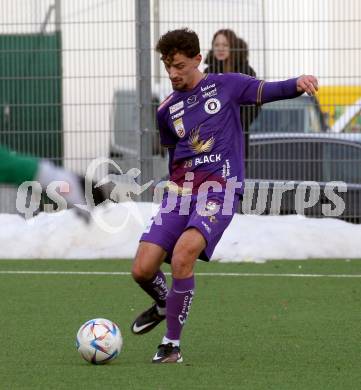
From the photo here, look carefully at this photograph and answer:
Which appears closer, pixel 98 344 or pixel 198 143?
pixel 98 344

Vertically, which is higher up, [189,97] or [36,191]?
[189,97]

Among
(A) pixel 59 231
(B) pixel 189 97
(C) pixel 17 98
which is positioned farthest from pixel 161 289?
(C) pixel 17 98

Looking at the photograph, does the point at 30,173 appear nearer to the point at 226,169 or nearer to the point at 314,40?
the point at 226,169

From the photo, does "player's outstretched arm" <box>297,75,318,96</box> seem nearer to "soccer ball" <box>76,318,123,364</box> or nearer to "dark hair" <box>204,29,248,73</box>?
"soccer ball" <box>76,318,123,364</box>

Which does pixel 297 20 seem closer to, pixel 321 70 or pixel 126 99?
pixel 321 70

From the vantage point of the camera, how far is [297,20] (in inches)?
505

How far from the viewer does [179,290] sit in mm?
7031

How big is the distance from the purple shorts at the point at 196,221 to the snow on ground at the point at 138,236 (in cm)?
529

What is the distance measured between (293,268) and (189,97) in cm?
474

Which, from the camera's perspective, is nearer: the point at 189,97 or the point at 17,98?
the point at 189,97

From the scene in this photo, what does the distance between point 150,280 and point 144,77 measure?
6051 mm

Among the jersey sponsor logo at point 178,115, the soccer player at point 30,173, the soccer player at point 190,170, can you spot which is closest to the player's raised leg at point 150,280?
the soccer player at point 190,170

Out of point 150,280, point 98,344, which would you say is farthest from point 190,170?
point 98,344

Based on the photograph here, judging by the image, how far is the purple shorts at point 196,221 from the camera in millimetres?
7074
